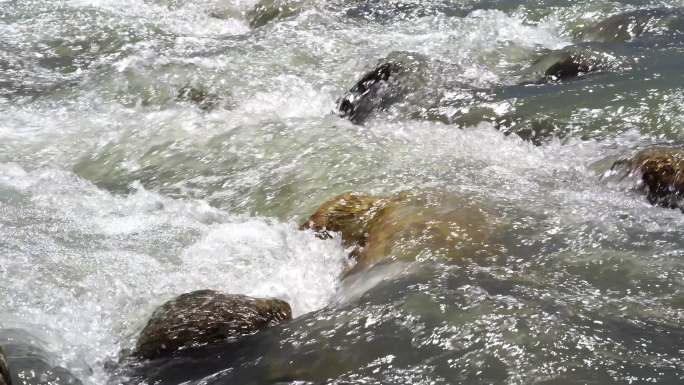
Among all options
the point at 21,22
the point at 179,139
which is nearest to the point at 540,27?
the point at 179,139

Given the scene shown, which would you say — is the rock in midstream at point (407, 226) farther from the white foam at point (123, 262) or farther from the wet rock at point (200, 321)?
the wet rock at point (200, 321)

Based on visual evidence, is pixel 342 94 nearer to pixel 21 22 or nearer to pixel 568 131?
pixel 568 131

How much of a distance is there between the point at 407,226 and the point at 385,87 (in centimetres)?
294

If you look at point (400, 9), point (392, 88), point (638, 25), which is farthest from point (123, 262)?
point (400, 9)

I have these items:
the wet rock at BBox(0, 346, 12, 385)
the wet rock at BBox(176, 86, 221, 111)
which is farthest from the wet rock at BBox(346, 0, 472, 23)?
the wet rock at BBox(0, 346, 12, 385)

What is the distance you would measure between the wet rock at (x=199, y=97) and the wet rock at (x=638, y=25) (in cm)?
428

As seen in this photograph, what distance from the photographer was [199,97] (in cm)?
819

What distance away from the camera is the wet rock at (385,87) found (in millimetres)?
7430

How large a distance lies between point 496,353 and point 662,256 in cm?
144

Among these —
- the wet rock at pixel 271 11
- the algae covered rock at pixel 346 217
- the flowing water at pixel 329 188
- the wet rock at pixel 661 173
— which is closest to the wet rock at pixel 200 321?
the flowing water at pixel 329 188

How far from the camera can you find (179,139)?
7.27m

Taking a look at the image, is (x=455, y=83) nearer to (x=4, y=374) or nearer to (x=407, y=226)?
(x=407, y=226)

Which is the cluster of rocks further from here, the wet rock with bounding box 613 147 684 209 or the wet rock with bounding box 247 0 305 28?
the wet rock with bounding box 247 0 305 28

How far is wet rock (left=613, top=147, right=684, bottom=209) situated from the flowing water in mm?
100
